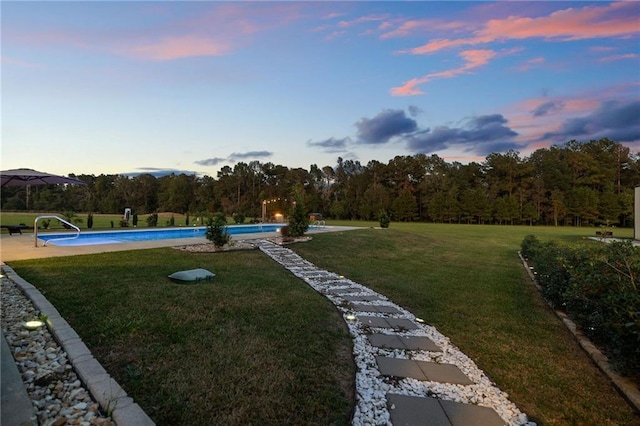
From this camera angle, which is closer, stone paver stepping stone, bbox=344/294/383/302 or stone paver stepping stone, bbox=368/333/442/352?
stone paver stepping stone, bbox=368/333/442/352

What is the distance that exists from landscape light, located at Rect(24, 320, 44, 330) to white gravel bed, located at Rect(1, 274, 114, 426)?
3cm

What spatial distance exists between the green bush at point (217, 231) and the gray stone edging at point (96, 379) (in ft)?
16.6

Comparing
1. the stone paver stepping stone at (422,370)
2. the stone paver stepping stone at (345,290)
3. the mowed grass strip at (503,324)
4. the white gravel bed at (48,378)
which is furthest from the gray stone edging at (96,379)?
the stone paver stepping stone at (345,290)

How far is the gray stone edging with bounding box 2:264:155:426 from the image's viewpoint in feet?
5.92

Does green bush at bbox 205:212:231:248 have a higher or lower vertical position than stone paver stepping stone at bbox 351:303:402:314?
higher

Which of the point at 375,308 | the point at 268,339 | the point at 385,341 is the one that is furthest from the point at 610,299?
the point at 268,339

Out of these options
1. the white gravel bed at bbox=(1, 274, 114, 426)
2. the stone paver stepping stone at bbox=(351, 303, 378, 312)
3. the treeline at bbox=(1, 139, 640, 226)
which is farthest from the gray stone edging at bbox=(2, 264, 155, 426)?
the treeline at bbox=(1, 139, 640, 226)

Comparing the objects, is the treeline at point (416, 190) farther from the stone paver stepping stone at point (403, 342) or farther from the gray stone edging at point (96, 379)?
the stone paver stepping stone at point (403, 342)

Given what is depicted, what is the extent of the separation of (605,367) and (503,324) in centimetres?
119

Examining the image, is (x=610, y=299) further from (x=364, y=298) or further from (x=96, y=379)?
(x=96, y=379)

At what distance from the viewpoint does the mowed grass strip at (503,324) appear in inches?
94.9

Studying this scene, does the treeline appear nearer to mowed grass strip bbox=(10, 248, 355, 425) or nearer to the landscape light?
mowed grass strip bbox=(10, 248, 355, 425)

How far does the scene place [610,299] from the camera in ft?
8.88

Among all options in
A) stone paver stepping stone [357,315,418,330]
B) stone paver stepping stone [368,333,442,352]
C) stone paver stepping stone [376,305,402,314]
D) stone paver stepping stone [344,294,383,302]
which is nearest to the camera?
stone paver stepping stone [368,333,442,352]
